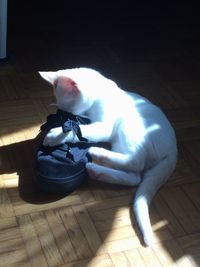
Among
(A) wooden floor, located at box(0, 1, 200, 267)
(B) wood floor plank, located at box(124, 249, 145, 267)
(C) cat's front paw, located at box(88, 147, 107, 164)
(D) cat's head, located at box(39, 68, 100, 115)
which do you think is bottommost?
(A) wooden floor, located at box(0, 1, 200, 267)

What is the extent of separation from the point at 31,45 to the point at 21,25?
217 millimetres

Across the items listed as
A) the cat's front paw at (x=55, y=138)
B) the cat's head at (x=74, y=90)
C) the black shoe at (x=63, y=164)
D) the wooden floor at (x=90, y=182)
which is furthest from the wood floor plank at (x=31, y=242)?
the cat's head at (x=74, y=90)

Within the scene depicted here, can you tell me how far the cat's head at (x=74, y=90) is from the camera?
4.47 ft

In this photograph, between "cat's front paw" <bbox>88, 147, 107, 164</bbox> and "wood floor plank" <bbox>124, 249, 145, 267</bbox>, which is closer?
"wood floor plank" <bbox>124, 249, 145, 267</bbox>

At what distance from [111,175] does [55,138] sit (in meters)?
0.18

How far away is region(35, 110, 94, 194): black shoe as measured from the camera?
1279mm

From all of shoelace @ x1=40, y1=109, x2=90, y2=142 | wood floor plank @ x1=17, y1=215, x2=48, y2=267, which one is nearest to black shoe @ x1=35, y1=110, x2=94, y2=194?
shoelace @ x1=40, y1=109, x2=90, y2=142

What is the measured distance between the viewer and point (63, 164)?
1285 millimetres

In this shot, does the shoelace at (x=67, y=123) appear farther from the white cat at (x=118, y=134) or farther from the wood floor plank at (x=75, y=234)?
the wood floor plank at (x=75, y=234)

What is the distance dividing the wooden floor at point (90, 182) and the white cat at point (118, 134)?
0.05 m

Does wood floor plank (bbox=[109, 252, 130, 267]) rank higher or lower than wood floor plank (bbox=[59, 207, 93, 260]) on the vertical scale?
higher

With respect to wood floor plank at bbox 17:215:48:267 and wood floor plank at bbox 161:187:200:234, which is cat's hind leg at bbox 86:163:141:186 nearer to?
wood floor plank at bbox 161:187:200:234

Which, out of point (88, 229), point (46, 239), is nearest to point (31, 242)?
point (46, 239)

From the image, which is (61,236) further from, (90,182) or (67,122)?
(67,122)
